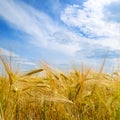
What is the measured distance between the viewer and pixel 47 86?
2.24 metres

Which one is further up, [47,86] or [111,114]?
[47,86]

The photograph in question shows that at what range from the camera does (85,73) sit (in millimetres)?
2297

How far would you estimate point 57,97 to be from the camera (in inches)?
74.9

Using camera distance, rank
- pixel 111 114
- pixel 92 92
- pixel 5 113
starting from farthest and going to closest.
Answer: pixel 92 92 < pixel 111 114 < pixel 5 113

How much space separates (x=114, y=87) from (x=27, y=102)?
73 centimetres

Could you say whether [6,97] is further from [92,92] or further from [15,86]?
[92,92]

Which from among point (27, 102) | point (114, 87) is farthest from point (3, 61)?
point (114, 87)

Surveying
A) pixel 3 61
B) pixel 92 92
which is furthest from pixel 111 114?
pixel 3 61

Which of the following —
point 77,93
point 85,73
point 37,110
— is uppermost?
point 85,73

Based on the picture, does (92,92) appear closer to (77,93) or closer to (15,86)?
(77,93)

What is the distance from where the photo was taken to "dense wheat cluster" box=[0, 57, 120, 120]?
2021 millimetres

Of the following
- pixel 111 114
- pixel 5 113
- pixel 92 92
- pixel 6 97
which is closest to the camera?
pixel 5 113

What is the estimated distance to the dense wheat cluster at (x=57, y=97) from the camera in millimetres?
2021

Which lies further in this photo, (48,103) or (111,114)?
(48,103)
